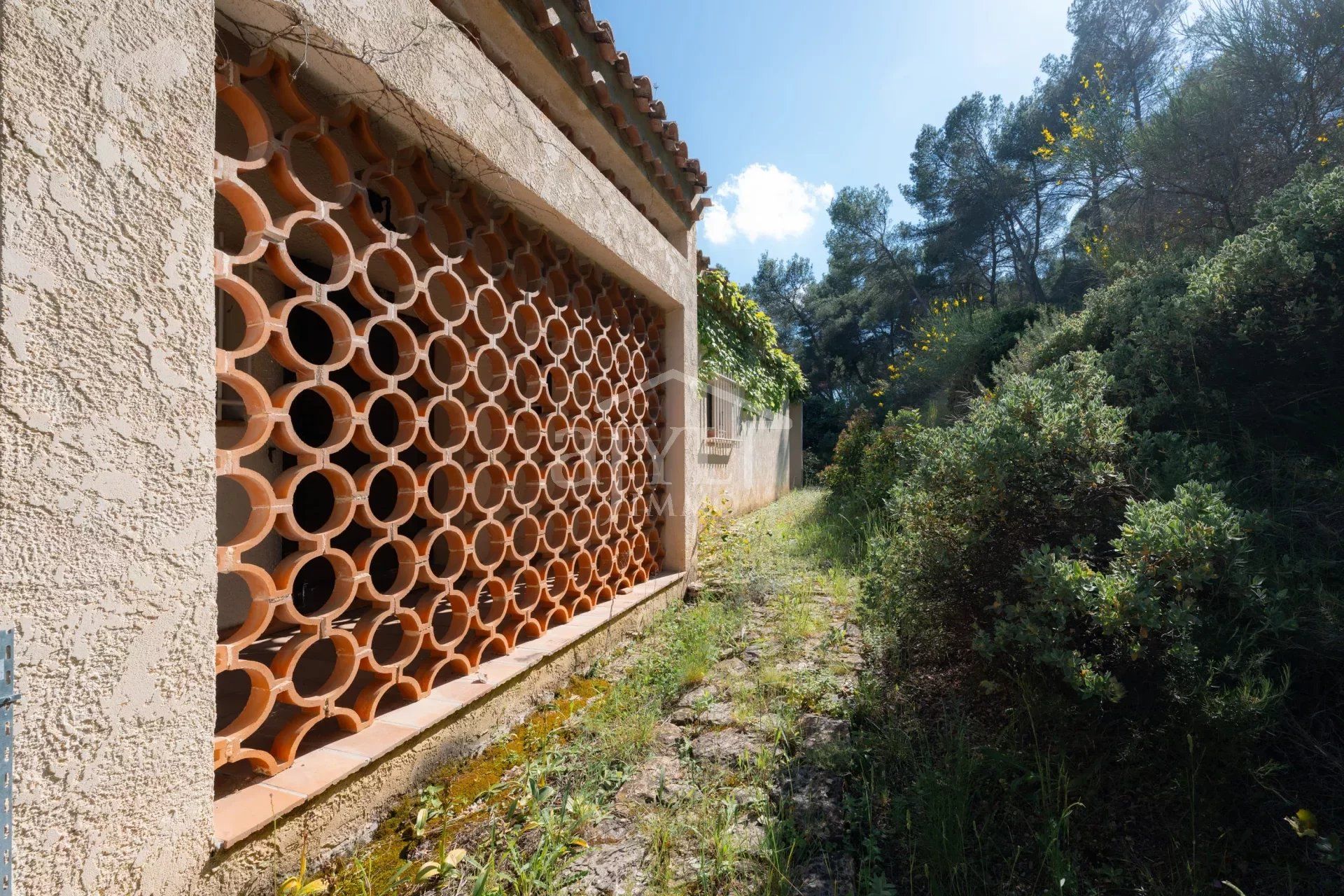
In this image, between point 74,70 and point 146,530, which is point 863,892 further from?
point 74,70

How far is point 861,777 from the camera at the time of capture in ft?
7.97

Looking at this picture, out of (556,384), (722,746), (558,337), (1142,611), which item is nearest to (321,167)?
(558,337)

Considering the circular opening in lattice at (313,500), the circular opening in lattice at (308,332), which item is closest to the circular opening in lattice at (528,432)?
the circular opening in lattice at (308,332)

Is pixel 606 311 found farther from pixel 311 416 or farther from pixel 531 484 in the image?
pixel 311 416

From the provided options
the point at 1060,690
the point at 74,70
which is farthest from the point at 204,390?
the point at 1060,690

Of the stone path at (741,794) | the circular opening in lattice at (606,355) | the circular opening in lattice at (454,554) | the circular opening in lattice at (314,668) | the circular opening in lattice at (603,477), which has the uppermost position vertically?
the circular opening in lattice at (606,355)

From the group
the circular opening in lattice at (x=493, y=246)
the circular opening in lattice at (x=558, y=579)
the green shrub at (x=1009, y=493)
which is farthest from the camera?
the circular opening in lattice at (x=558, y=579)

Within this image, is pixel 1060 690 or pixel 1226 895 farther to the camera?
pixel 1060 690

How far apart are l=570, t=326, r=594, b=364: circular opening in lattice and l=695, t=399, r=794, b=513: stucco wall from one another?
2652mm

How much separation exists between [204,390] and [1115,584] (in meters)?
3.01

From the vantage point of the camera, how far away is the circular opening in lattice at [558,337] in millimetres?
3604

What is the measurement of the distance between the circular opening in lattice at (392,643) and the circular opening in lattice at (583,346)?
191 centimetres

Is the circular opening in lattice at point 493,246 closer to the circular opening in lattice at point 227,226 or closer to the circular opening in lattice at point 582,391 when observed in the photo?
the circular opening in lattice at point 582,391

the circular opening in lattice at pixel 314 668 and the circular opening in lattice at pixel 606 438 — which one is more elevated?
the circular opening in lattice at pixel 606 438
